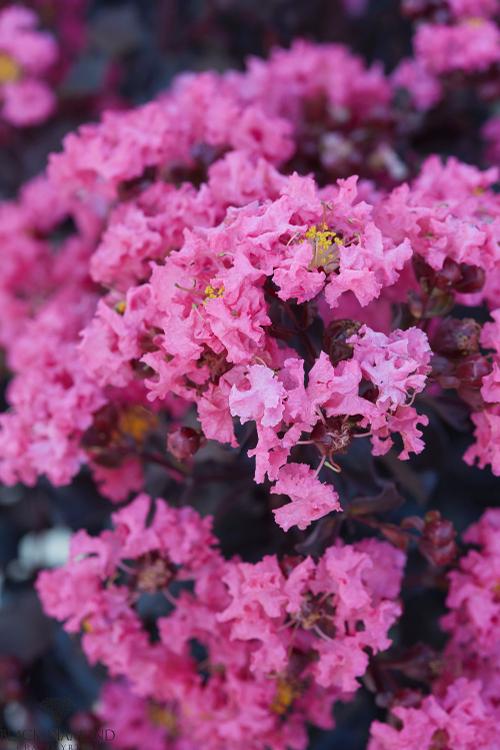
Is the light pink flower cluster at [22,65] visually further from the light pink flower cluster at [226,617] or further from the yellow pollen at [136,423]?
the light pink flower cluster at [226,617]

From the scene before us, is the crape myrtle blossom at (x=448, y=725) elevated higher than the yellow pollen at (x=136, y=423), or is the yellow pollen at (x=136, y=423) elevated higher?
the yellow pollen at (x=136, y=423)

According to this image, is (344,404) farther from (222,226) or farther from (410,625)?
(410,625)

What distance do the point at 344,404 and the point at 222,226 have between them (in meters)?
0.20

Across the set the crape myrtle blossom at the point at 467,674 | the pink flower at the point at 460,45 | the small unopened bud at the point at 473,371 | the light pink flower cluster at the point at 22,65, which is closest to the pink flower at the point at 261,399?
the small unopened bud at the point at 473,371

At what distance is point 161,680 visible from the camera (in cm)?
94

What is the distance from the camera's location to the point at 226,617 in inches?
31.9

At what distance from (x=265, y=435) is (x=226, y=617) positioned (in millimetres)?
219

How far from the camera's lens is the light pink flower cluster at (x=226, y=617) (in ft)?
2.61

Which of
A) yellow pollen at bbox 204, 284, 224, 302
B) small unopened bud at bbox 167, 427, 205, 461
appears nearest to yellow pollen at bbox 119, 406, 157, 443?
small unopened bud at bbox 167, 427, 205, 461

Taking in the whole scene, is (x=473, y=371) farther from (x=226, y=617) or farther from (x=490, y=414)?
(x=226, y=617)

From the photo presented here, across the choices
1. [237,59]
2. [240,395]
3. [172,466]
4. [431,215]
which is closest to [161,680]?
[172,466]

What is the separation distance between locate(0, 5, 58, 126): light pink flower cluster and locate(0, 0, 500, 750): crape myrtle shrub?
45 centimetres

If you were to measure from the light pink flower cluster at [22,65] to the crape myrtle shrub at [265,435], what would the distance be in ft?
1.46

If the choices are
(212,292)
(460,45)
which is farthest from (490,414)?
(460,45)
